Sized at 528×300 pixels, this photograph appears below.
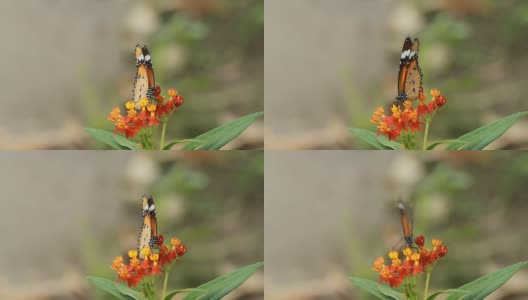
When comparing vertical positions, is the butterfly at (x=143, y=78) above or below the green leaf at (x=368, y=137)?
above

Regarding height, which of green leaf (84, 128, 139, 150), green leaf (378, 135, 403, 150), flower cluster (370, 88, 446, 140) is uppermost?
flower cluster (370, 88, 446, 140)

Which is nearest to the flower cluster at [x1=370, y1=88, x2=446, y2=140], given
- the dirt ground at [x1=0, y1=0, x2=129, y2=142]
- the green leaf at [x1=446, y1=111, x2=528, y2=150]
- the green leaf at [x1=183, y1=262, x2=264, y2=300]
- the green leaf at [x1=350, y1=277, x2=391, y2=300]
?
the green leaf at [x1=446, y1=111, x2=528, y2=150]

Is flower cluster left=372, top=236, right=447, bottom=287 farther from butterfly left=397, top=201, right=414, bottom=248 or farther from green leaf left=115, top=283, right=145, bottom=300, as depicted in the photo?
green leaf left=115, top=283, right=145, bottom=300

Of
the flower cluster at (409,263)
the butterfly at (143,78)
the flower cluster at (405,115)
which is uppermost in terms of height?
the butterfly at (143,78)

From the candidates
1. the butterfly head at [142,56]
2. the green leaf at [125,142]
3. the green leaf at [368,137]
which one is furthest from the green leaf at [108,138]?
the green leaf at [368,137]

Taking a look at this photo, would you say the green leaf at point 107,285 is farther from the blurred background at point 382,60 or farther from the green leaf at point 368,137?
the green leaf at point 368,137
